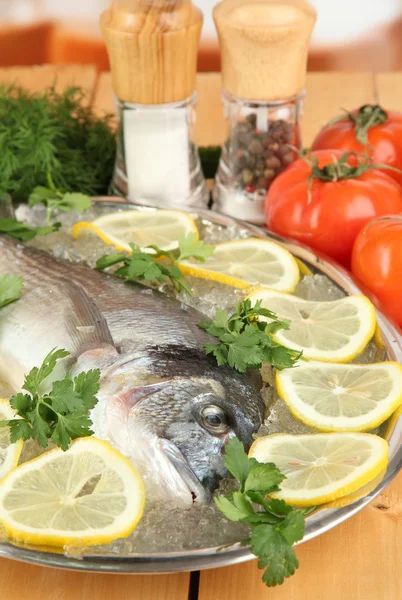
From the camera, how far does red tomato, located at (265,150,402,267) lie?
1984mm

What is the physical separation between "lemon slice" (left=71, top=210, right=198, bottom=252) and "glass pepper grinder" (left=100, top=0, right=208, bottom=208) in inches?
4.6

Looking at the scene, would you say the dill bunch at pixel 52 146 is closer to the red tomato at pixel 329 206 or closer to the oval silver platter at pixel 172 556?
the red tomato at pixel 329 206

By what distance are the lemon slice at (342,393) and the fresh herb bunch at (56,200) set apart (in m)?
0.92

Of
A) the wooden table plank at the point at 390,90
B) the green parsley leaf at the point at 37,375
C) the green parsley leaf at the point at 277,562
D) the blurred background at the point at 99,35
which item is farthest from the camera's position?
the blurred background at the point at 99,35

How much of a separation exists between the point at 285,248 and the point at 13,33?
402 centimetres

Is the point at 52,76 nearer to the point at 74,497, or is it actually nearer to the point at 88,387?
the point at 88,387

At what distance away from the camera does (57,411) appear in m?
1.32

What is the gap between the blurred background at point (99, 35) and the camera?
5.29m

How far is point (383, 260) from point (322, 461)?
676 mm

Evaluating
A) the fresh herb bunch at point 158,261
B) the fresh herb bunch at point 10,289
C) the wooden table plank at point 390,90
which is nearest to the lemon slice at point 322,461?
the fresh herb bunch at point 158,261

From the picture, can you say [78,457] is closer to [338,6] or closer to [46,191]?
[46,191]

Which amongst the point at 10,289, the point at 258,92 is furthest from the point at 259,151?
the point at 10,289

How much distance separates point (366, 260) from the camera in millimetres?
1838

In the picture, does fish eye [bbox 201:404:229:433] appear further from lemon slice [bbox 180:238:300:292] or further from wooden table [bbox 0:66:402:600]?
lemon slice [bbox 180:238:300:292]
